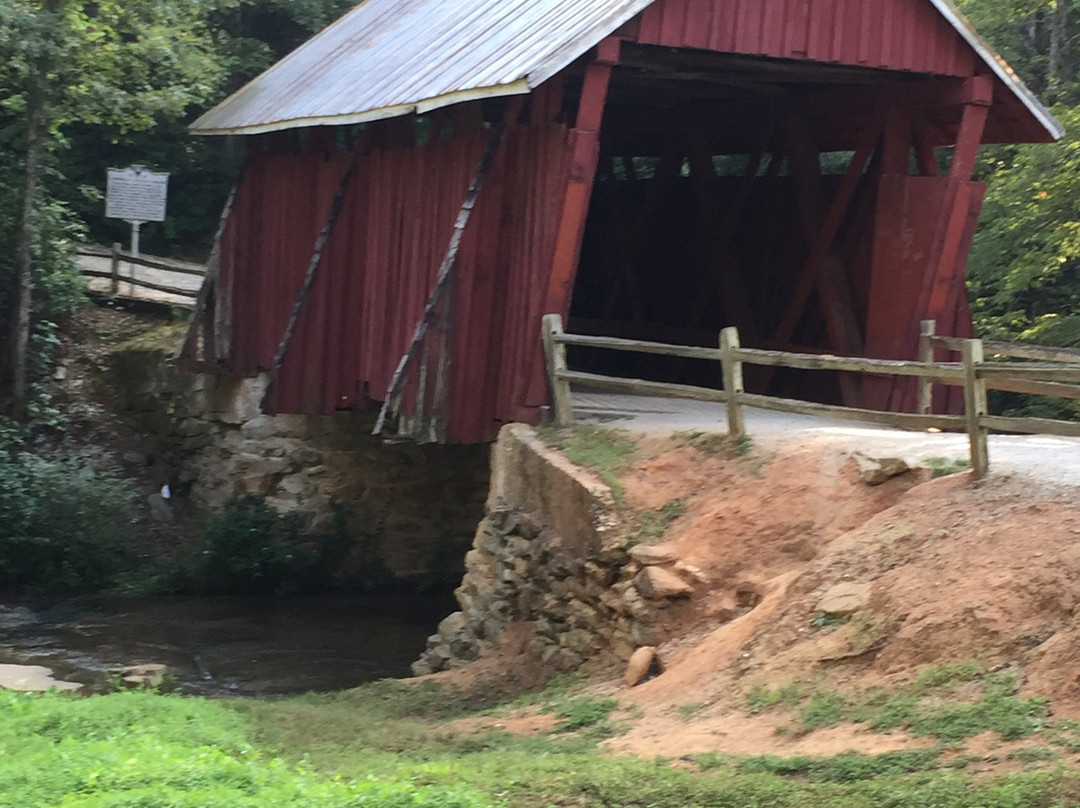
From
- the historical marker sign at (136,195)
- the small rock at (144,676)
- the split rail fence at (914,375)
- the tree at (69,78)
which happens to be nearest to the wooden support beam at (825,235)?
the split rail fence at (914,375)

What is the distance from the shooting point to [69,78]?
675 inches

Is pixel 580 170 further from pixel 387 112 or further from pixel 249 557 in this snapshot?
pixel 249 557

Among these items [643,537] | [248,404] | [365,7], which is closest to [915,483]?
[643,537]

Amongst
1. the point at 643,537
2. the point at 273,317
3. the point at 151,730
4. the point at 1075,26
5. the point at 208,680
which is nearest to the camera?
the point at 151,730

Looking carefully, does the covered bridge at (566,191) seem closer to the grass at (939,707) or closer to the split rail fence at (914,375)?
the split rail fence at (914,375)

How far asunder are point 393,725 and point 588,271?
36.5 ft

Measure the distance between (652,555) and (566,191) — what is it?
3.17 meters

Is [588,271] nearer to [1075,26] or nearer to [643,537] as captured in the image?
[1075,26]

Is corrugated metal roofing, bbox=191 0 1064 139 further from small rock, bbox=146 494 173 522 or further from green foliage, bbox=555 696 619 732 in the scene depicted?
small rock, bbox=146 494 173 522

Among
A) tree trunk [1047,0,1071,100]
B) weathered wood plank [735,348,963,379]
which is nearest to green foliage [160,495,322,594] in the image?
weathered wood plank [735,348,963,379]

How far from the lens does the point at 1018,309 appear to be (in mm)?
16594

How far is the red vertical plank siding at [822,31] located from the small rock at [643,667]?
15.6ft

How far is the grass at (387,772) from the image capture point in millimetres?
5129

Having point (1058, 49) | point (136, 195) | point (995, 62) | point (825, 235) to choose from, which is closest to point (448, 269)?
point (825, 235)
